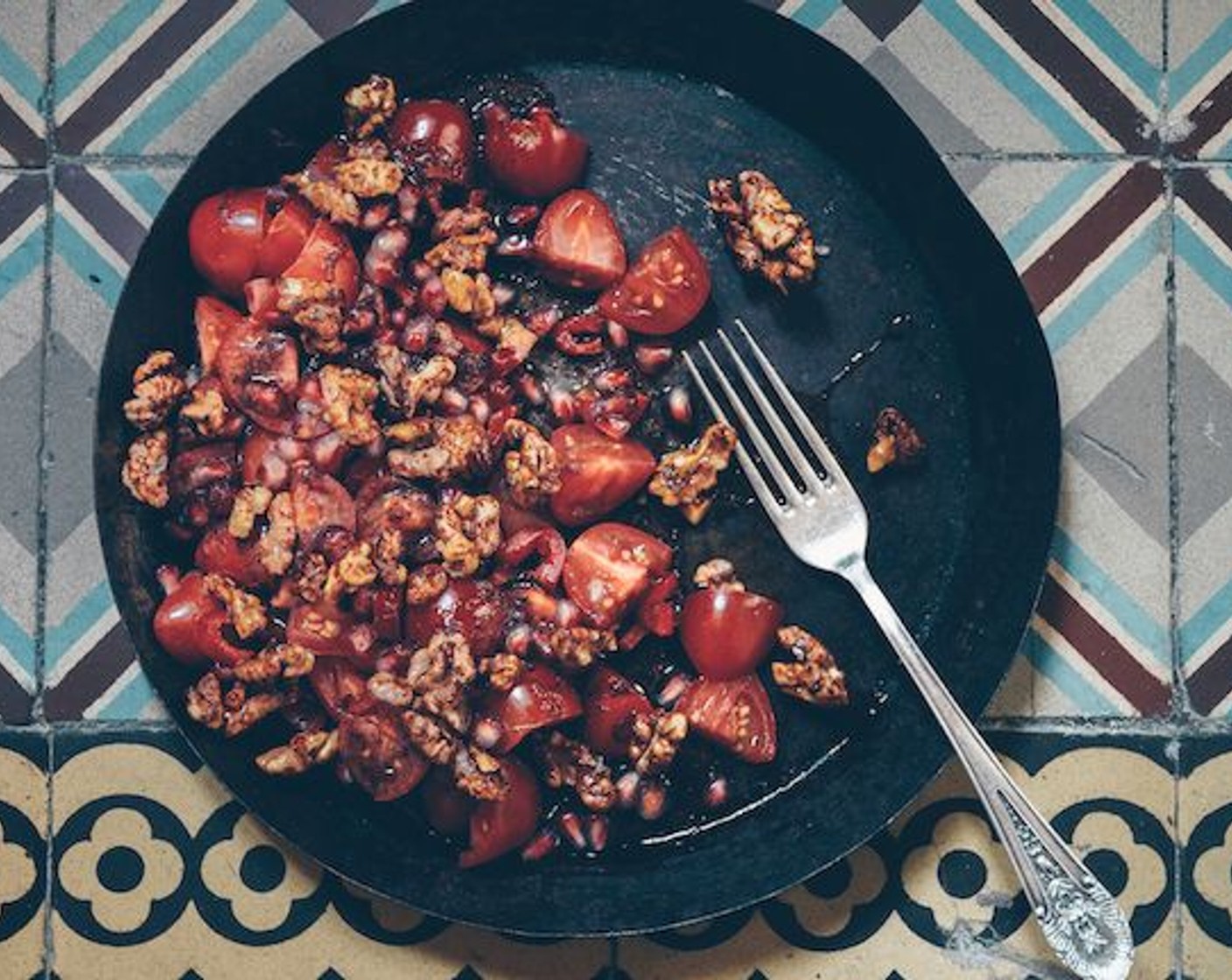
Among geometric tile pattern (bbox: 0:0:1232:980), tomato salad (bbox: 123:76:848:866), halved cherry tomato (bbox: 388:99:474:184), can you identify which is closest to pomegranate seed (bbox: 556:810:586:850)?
tomato salad (bbox: 123:76:848:866)

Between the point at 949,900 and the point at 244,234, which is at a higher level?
the point at 244,234

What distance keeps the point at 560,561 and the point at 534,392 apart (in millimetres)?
112

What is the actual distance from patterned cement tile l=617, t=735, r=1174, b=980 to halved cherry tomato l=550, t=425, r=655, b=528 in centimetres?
31

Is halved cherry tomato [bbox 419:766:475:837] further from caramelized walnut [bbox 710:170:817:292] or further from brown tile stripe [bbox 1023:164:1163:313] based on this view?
brown tile stripe [bbox 1023:164:1163:313]

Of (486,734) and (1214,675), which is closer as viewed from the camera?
(486,734)

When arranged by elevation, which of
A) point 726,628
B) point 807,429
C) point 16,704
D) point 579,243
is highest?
point 579,243

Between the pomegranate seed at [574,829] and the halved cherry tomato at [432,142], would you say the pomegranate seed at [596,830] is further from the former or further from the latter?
the halved cherry tomato at [432,142]

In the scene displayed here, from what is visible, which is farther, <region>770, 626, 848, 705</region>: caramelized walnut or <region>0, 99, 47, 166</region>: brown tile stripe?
<region>0, 99, 47, 166</region>: brown tile stripe

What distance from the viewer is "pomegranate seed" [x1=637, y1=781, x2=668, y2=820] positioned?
102 centimetres

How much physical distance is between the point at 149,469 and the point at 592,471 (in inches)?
11.0

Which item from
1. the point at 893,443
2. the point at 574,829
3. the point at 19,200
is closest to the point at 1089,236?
the point at 893,443

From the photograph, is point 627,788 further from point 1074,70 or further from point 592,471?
point 1074,70

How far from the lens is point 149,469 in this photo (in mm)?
994

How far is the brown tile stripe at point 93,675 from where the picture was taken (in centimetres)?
110
